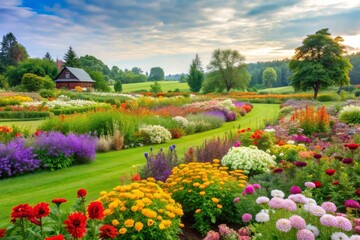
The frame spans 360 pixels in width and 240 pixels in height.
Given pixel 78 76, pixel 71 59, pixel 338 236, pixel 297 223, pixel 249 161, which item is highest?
pixel 71 59

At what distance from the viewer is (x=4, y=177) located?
6.74 metres

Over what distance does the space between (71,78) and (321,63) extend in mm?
37928

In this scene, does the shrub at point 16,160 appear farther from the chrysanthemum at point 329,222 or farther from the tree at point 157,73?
the tree at point 157,73

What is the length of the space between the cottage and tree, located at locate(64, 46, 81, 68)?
687cm

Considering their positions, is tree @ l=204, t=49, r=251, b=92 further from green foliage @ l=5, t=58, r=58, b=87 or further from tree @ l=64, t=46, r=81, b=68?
green foliage @ l=5, t=58, r=58, b=87

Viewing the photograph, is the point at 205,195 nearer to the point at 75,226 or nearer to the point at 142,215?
the point at 142,215

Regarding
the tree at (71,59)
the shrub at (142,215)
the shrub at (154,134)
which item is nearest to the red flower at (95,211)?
the shrub at (142,215)

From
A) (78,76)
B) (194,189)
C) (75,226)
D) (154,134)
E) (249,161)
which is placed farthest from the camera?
(78,76)

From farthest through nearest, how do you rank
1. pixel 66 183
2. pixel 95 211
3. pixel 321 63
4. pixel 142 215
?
1. pixel 321 63
2. pixel 66 183
3. pixel 142 215
4. pixel 95 211

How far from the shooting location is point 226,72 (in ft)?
197

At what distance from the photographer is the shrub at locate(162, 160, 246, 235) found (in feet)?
13.2

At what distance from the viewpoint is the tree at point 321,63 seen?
31.9 m

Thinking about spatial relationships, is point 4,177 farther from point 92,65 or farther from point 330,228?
point 92,65

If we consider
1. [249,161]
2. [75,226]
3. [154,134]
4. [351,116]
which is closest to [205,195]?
[249,161]
